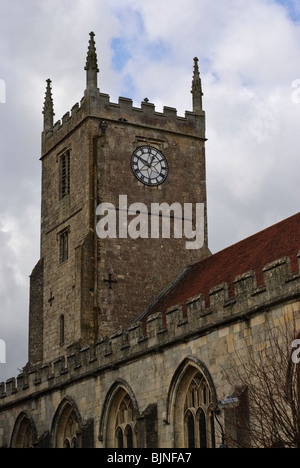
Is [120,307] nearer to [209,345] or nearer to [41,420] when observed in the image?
[41,420]

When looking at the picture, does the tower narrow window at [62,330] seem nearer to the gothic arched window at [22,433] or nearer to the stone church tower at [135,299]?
the stone church tower at [135,299]

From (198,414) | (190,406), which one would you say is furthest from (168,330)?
(198,414)

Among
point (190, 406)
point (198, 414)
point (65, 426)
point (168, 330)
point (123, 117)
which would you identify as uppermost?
point (123, 117)

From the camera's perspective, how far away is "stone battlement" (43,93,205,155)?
3688 cm

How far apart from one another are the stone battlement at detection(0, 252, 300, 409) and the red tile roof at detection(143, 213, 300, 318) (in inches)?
44.1

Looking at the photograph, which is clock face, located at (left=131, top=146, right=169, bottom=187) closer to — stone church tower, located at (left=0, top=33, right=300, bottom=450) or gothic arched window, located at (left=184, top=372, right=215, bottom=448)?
stone church tower, located at (left=0, top=33, right=300, bottom=450)

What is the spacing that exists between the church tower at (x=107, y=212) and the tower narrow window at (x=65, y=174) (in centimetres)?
4

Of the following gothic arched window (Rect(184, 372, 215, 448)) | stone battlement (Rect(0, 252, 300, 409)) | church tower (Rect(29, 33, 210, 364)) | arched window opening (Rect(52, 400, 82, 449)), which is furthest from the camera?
church tower (Rect(29, 33, 210, 364))

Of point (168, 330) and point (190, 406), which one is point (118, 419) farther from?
point (168, 330)

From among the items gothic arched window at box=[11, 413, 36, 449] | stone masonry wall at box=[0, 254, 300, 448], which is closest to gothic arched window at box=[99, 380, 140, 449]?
stone masonry wall at box=[0, 254, 300, 448]

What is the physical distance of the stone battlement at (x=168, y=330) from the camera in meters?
23.3

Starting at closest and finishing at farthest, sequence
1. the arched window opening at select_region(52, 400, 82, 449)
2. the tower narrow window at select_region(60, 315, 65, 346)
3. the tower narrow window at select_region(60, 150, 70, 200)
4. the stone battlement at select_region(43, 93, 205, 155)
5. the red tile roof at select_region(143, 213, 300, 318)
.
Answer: the red tile roof at select_region(143, 213, 300, 318), the arched window opening at select_region(52, 400, 82, 449), the tower narrow window at select_region(60, 315, 65, 346), the stone battlement at select_region(43, 93, 205, 155), the tower narrow window at select_region(60, 150, 70, 200)

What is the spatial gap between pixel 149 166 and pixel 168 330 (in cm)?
1169

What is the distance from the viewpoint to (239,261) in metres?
30.2
